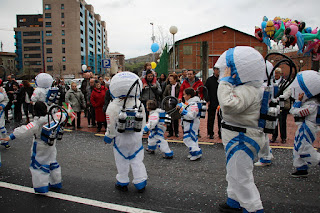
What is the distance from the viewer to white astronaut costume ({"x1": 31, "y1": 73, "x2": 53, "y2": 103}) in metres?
6.67

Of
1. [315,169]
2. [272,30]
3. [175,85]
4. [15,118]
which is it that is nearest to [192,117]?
[315,169]

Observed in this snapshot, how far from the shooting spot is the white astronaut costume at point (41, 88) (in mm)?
6672

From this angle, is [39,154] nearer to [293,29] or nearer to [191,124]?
[191,124]

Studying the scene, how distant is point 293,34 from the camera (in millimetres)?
10828

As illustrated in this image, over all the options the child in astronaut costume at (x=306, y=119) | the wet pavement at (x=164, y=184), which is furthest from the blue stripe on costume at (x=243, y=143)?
the child in astronaut costume at (x=306, y=119)

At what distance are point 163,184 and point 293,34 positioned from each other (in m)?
9.39

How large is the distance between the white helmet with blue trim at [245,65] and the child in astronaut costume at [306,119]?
6.61 ft

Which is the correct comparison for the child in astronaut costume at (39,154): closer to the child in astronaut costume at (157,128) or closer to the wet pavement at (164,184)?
the wet pavement at (164,184)

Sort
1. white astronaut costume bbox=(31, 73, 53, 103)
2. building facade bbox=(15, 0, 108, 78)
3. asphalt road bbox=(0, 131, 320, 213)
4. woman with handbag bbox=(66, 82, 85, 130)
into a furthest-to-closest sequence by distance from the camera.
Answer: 1. building facade bbox=(15, 0, 108, 78)
2. woman with handbag bbox=(66, 82, 85, 130)
3. white astronaut costume bbox=(31, 73, 53, 103)
4. asphalt road bbox=(0, 131, 320, 213)

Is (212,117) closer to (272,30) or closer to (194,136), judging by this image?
(194,136)

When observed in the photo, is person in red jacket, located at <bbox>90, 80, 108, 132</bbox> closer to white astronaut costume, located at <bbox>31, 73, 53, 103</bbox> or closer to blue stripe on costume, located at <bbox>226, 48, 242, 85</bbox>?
white astronaut costume, located at <bbox>31, 73, 53, 103</bbox>

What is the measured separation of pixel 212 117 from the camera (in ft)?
26.2

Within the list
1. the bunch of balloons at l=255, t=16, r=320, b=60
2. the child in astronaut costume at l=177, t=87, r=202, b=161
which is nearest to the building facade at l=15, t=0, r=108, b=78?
the bunch of balloons at l=255, t=16, r=320, b=60

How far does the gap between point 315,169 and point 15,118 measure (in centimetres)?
1206
